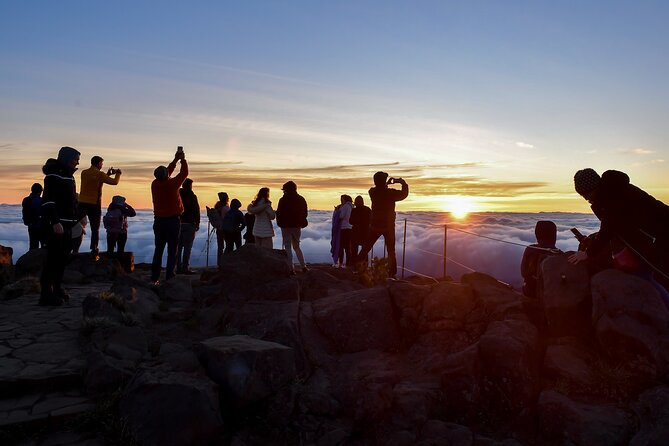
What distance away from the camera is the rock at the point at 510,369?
18.0ft

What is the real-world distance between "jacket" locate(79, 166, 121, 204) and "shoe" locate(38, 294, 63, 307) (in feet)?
7.99

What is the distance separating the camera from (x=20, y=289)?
9125 millimetres

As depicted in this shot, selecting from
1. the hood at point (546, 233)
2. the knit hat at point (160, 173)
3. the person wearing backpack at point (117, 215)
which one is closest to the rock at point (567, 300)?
the hood at point (546, 233)

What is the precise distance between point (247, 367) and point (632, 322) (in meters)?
4.27

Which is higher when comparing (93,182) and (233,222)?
(93,182)

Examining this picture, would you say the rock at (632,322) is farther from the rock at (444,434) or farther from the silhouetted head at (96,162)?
the silhouetted head at (96,162)

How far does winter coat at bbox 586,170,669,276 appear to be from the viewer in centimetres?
528

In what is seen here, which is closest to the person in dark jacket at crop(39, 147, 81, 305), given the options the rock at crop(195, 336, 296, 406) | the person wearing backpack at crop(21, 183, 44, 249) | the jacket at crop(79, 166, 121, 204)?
the jacket at crop(79, 166, 121, 204)

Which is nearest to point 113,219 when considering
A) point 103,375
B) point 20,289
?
point 20,289

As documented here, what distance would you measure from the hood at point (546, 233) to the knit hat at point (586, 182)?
1.47 m

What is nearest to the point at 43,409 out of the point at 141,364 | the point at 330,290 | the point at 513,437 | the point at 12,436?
the point at 12,436

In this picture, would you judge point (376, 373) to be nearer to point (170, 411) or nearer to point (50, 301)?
point (170, 411)

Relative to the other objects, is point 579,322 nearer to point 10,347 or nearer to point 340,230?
point 10,347

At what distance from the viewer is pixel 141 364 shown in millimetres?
5641
